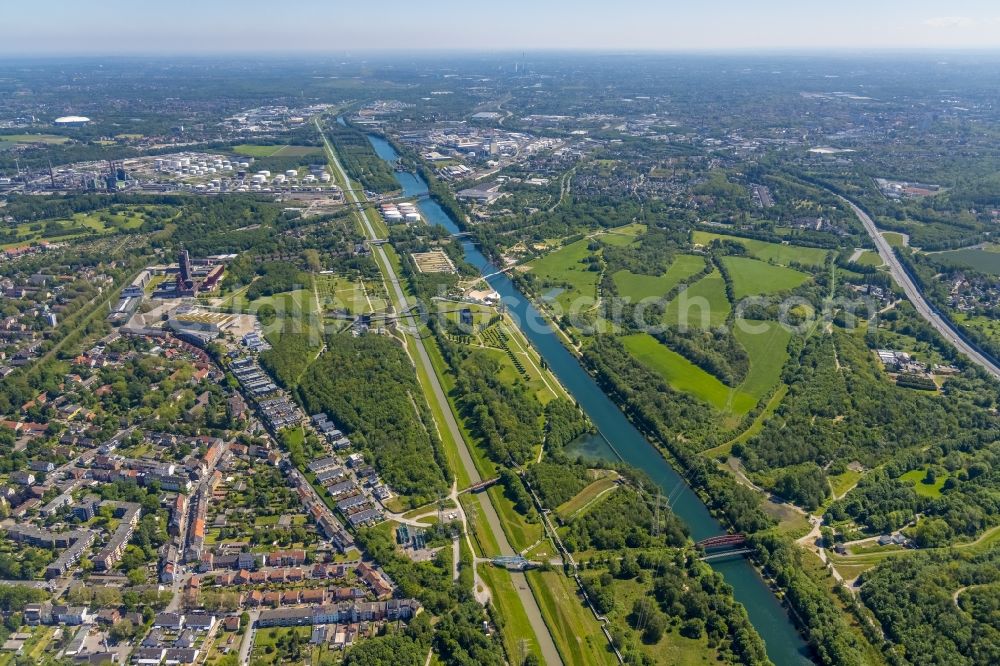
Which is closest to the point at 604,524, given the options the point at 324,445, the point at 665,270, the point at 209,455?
the point at 324,445

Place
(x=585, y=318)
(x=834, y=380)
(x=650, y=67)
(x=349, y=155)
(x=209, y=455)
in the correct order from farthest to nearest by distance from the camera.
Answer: (x=650, y=67) → (x=349, y=155) → (x=585, y=318) → (x=834, y=380) → (x=209, y=455)

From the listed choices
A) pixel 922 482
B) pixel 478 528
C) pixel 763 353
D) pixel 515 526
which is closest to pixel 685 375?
pixel 763 353

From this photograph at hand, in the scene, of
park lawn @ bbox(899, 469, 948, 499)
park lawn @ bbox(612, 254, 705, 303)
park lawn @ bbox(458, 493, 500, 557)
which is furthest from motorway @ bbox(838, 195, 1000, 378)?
park lawn @ bbox(458, 493, 500, 557)

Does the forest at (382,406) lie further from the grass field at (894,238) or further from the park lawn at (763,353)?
the grass field at (894,238)

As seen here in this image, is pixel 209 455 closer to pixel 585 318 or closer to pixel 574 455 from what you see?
pixel 574 455

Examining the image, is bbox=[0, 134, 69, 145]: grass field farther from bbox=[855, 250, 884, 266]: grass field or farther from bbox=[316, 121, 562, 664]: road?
bbox=[855, 250, 884, 266]: grass field

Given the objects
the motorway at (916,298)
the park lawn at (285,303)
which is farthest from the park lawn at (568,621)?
the motorway at (916,298)

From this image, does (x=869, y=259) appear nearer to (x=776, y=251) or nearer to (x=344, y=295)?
(x=776, y=251)
